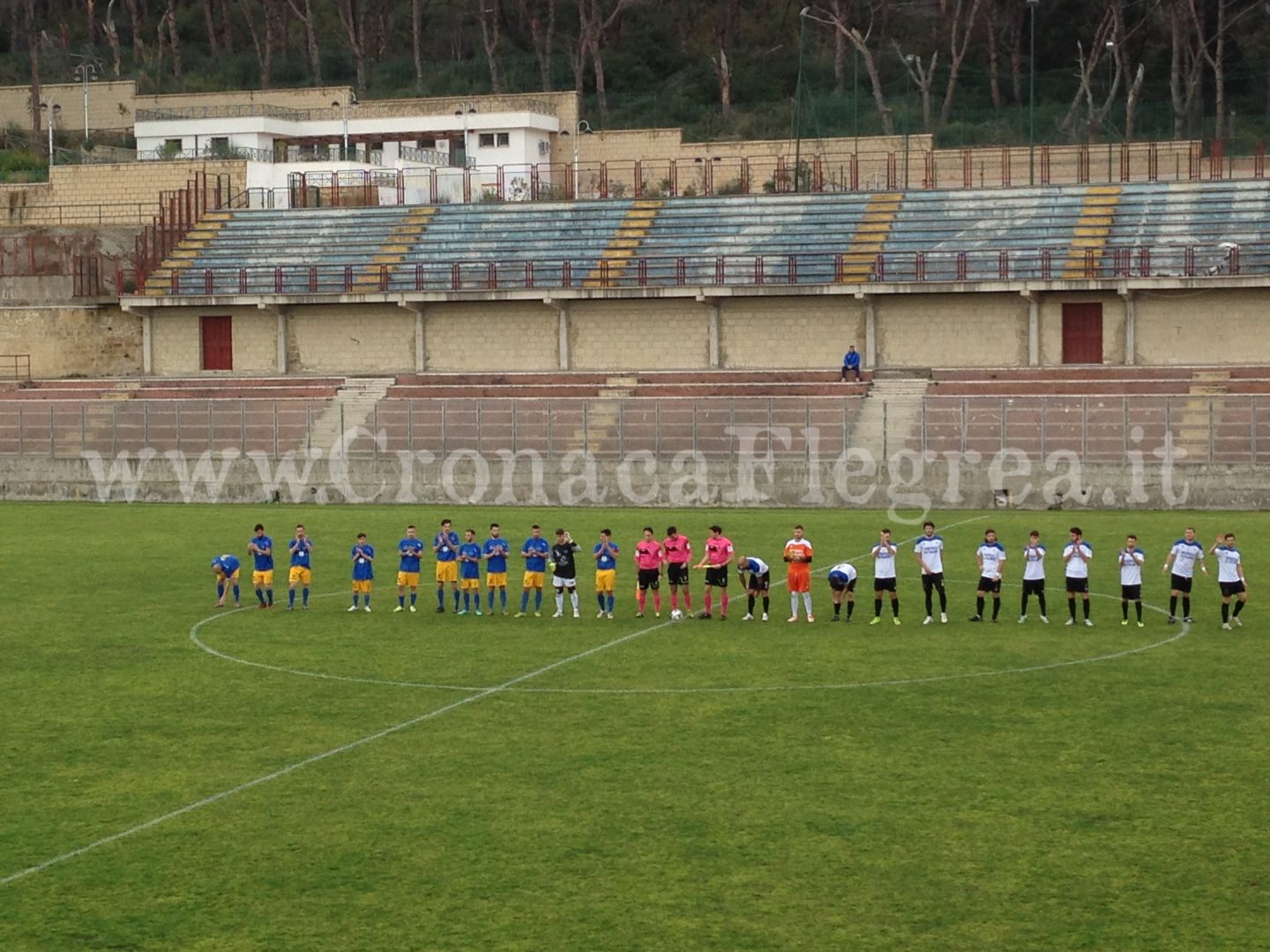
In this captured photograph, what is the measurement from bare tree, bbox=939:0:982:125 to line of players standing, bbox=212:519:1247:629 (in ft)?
176

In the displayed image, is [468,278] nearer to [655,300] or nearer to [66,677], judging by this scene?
[655,300]

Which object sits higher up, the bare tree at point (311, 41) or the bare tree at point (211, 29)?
the bare tree at point (211, 29)

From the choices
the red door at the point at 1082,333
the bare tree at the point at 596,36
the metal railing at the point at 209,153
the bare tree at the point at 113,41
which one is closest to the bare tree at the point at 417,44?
the bare tree at the point at 596,36

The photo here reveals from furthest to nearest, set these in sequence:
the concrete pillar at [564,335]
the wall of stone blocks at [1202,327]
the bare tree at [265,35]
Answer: the bare tree at [265,35], the concrete pillar at [564,335], the wall of stone blocks at [1202,327]

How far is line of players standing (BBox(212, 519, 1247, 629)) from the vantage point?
27.5 meters

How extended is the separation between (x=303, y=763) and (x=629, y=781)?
11.5ft

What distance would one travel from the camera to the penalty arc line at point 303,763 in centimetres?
1586

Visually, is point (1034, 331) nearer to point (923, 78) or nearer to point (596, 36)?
point (923, 78)

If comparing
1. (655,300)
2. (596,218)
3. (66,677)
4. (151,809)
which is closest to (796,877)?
(151,809)

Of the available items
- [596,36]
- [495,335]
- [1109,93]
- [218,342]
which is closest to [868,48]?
[596,36]

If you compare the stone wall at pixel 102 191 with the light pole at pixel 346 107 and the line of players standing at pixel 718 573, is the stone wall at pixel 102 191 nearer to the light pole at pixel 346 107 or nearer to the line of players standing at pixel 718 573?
the light pole at pixel 346 107

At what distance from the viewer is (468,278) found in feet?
205

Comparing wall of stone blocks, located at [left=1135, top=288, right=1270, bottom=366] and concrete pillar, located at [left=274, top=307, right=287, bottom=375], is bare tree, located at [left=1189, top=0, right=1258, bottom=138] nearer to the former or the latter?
wall of stone blocks, located at [left=1135, top=288, right=1270, bottom=366]

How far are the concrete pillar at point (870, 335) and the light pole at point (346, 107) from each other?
2972 cm
